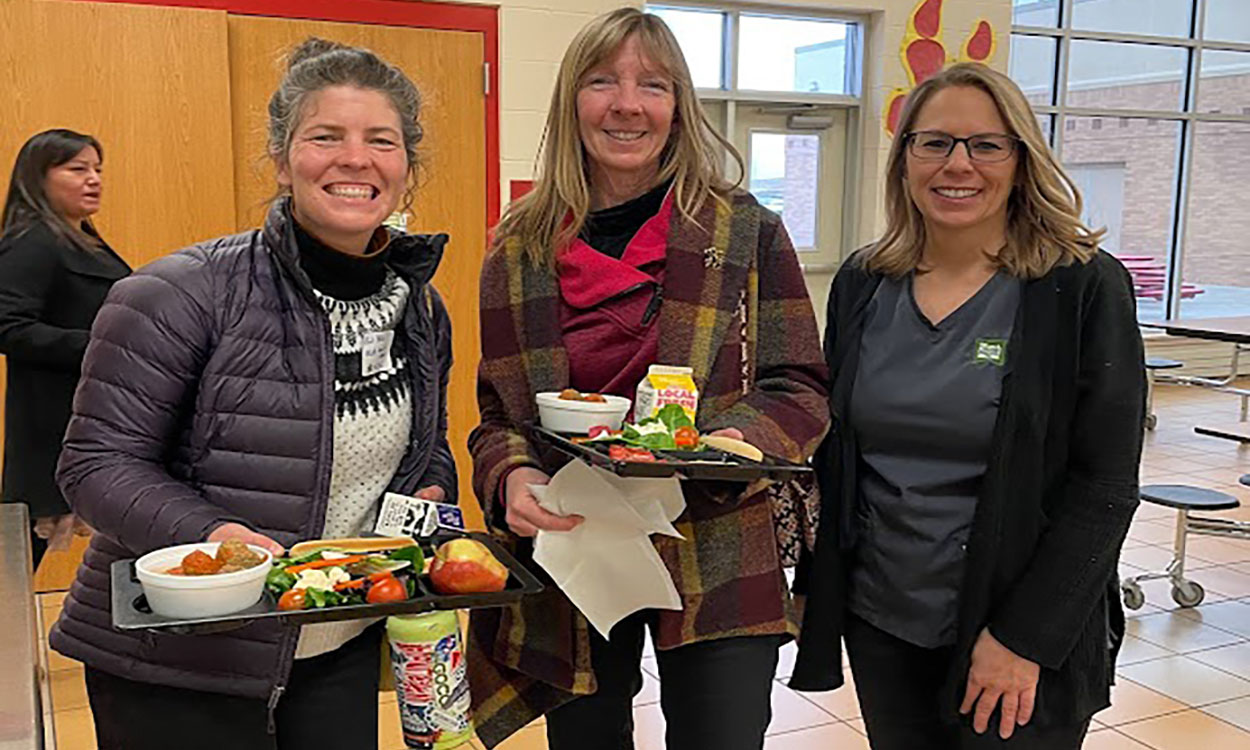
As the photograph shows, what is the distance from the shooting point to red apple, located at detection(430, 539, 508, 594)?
137 centimetres

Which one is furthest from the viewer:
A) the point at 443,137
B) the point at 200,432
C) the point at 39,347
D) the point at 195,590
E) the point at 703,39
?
the point at 703,39

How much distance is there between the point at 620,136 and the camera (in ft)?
5.59

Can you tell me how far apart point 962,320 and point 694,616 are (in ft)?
2.00

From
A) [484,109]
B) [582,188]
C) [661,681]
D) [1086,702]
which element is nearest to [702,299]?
[582,188]

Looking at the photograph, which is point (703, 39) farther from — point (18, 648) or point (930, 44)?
point (18, 648)

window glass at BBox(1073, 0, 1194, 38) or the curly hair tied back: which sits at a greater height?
window glass at BBox(1073, 0, 1194, 38)

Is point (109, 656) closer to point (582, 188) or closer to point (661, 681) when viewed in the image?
point (661, 681)

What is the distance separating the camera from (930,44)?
20.3 ft

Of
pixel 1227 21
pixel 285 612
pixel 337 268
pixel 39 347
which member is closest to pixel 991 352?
pixel 337 268

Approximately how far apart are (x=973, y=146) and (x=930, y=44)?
4.81 meters

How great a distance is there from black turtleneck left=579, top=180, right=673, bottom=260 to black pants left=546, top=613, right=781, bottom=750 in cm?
57

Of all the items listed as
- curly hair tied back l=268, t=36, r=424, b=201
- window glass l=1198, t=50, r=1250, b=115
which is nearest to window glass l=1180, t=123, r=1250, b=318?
window glass l=1198, t=50, r=1250, b=115

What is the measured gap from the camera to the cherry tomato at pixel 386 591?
4.35 ft

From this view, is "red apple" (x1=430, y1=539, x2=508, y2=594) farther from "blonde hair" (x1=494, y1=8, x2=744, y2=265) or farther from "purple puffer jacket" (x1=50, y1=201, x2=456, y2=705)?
"blonde hair" (x1=494, y1=8, x2=744, y2=265)
